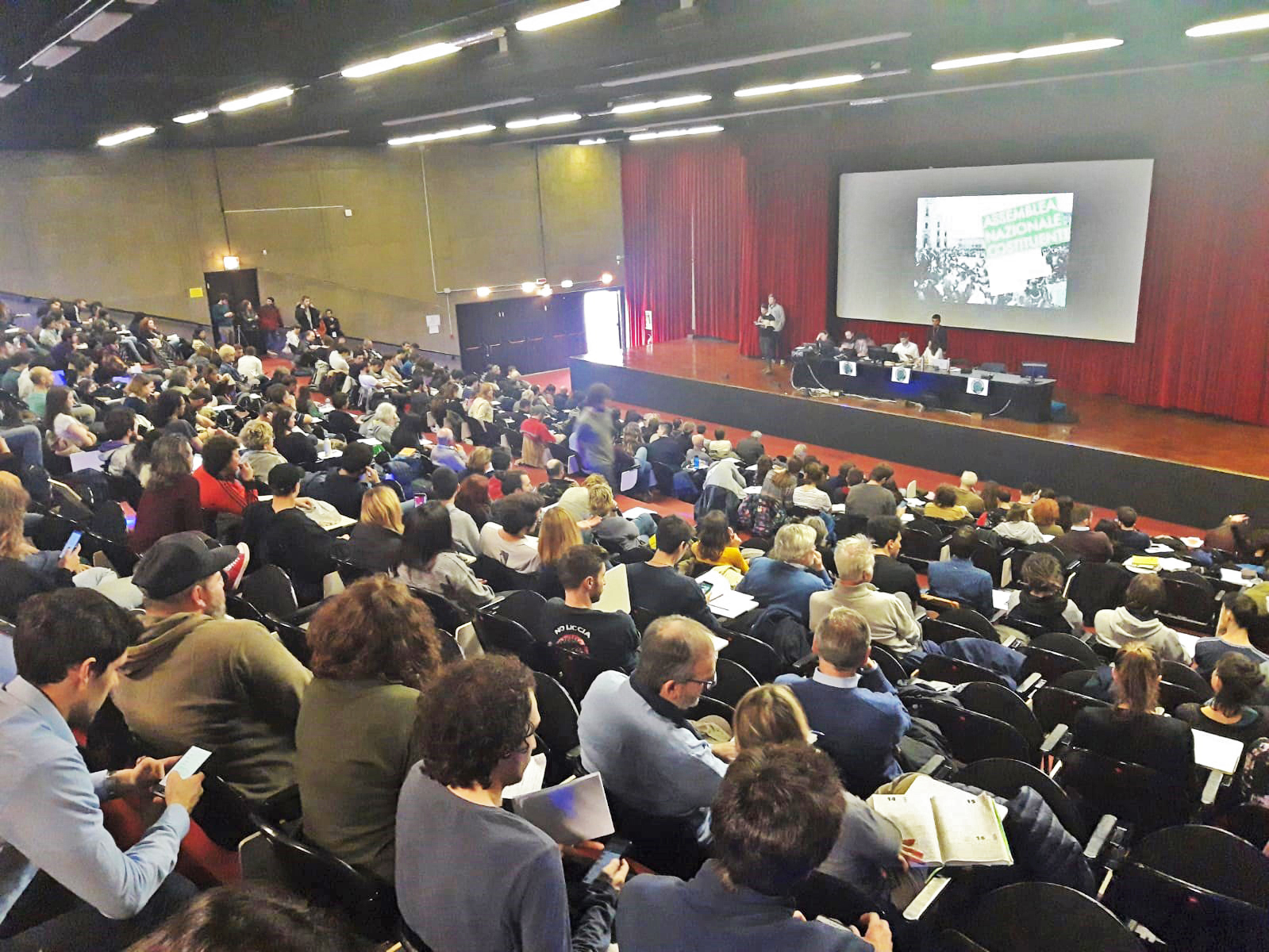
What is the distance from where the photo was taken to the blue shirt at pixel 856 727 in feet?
9.49

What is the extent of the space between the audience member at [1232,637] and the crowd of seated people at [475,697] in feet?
0.05

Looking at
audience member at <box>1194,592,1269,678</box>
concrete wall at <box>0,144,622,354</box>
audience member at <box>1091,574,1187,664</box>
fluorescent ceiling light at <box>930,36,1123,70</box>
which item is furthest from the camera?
concrete wall at <box>0,144,622,354</box>

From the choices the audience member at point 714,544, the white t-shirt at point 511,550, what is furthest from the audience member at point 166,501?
the audience member at point 714,544

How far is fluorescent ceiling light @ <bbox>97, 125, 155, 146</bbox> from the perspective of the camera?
11.6 meters

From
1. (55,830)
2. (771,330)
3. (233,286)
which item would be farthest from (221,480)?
(233,286)

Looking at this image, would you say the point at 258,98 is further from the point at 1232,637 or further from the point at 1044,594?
the point at 1232,637

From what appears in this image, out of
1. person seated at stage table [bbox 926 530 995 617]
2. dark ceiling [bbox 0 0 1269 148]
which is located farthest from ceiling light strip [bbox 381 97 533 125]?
person seated at stage table [bbox 926 530 995 617]

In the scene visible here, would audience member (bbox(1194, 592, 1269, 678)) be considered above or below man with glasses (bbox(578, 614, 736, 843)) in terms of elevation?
below

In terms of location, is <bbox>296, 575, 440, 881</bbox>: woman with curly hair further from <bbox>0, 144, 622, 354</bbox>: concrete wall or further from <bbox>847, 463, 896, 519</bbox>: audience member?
<bbox>0, 144, 622, 354</bbox>: concrete wall

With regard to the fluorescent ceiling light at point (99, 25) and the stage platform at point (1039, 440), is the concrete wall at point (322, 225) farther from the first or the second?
the fluorescent ceiling light at point (99, 25)

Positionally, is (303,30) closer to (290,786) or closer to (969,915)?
(290,786)

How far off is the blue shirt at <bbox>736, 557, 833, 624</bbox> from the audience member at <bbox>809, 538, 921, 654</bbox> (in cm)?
20

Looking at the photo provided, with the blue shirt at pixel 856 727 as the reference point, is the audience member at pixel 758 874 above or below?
above

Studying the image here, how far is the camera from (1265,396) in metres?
11.2
